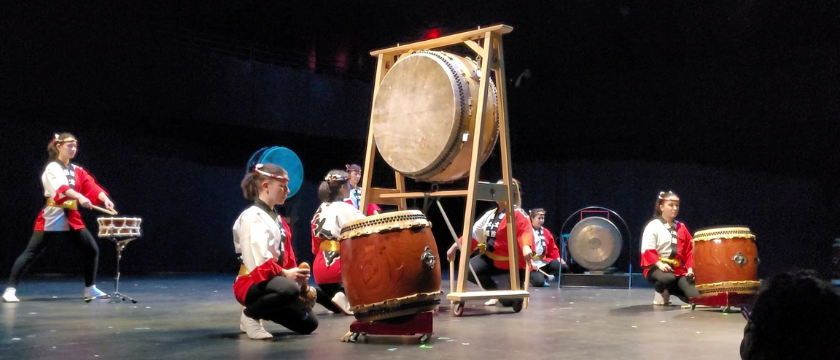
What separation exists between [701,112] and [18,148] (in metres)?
7.13

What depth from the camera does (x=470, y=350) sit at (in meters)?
3.02

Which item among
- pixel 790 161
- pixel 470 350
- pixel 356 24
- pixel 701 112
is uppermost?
pixel 356 24

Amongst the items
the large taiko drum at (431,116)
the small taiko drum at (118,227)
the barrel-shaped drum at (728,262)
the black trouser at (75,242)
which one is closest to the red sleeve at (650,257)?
the barrel-shaped drum at (728,262)

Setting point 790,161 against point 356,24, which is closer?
point 790,161

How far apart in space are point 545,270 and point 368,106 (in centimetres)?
303

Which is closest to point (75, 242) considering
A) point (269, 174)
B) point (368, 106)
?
point (269, 174)

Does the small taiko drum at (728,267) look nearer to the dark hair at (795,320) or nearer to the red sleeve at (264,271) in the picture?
the red sleeve at (264,271)

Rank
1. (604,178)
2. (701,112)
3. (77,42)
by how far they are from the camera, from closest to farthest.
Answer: (77,42)
(701,112)
(604,178)

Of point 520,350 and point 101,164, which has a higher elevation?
point 101,164

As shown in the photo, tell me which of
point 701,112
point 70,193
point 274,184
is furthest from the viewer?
point 701,112

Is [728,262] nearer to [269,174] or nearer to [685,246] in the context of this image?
[685,246]

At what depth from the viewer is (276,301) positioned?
3303 mm

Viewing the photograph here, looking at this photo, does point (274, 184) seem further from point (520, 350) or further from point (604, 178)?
point (604, 178)

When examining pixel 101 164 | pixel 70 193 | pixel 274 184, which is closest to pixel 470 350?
pixel 274 184
